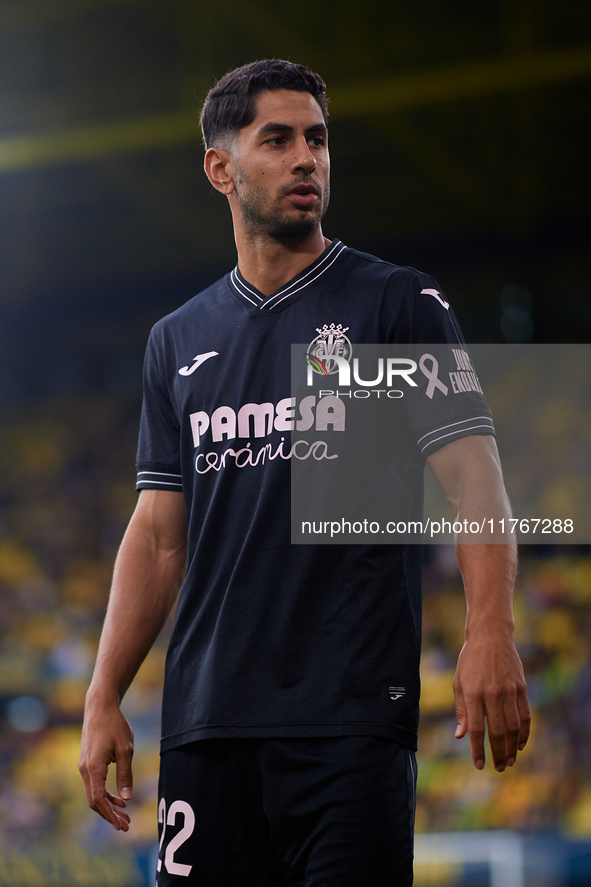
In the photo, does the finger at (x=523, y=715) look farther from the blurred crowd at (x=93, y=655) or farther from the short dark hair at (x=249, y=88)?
the blurred crowd at (x=93, y=655)

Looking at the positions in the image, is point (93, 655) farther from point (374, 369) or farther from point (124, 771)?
point (374, 369)

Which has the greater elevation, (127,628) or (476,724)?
(127,628)

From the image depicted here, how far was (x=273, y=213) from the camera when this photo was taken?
1664 mm

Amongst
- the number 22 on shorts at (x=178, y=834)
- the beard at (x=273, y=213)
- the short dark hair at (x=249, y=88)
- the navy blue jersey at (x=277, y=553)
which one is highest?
the short dark hair at (x=249, y=88)

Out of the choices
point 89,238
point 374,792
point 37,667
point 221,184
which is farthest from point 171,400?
point 37,667

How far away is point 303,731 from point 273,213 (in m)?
0.87

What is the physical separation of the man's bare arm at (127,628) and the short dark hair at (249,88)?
69 cm

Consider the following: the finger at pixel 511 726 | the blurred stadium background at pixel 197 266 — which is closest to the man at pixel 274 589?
the finger at pixel 511 726

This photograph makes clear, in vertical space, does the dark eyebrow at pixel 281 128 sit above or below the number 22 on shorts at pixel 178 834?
above

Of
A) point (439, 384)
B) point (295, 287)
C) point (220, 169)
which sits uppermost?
point (220, 169)

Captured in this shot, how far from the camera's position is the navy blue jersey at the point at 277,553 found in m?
1.41

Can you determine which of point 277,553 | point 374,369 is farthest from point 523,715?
point 374,369

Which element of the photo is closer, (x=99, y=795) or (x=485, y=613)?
(x=485, y=613)

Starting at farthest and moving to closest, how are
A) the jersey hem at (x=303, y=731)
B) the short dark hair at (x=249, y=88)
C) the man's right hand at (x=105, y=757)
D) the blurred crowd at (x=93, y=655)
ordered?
the blurred crowd at (x=93, y=655)
the short dark hair at (x=249, y=88)
the man's right hand at (x=105, y=757)
the jersey hem at (x=303, y=731)
